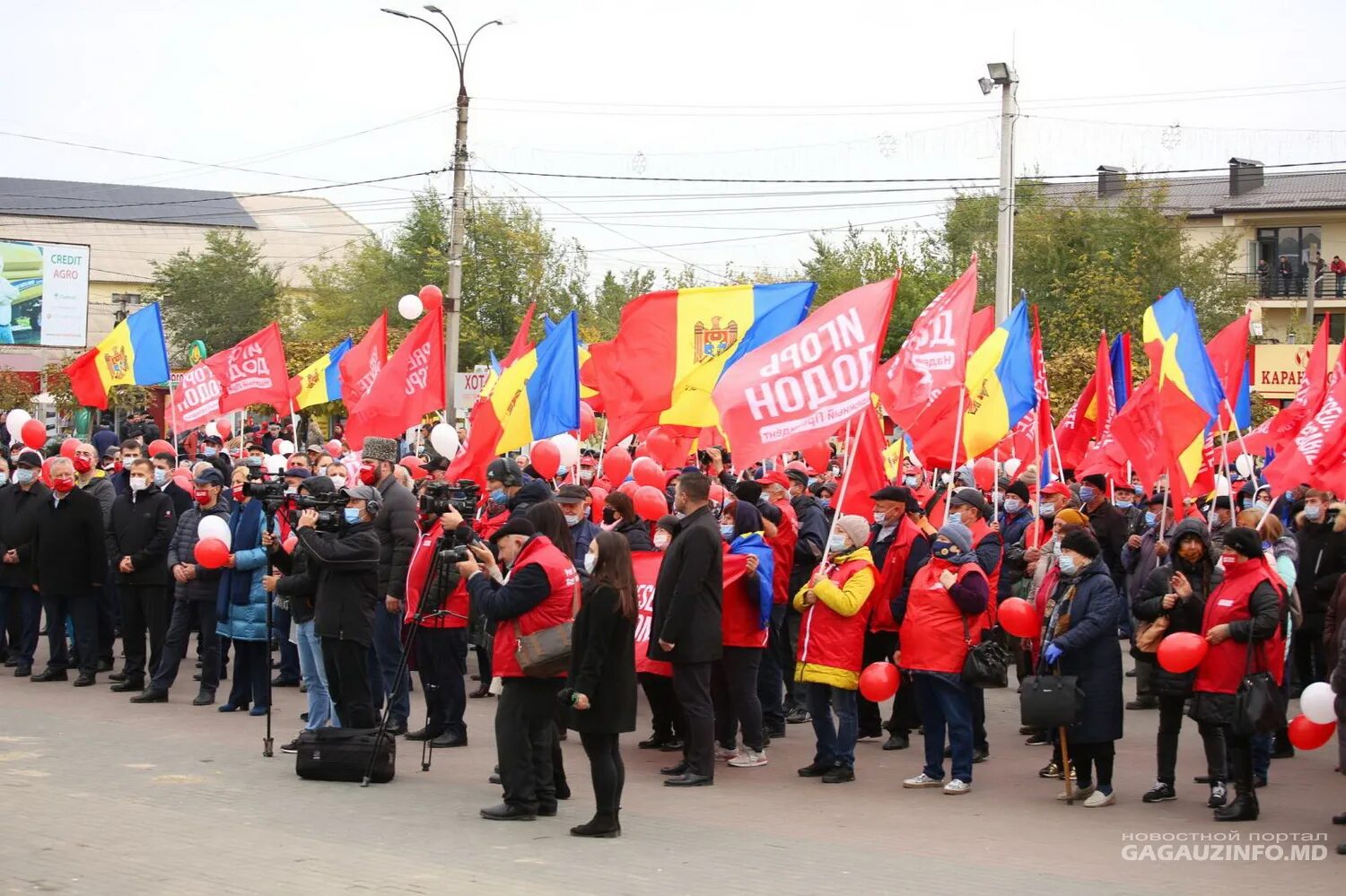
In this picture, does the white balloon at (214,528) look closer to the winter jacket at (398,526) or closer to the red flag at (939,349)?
the winter jacket at (398,526)

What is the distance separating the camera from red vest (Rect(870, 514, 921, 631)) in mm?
11188

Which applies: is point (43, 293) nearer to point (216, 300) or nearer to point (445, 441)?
point (216, 300)

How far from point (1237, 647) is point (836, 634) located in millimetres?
2548

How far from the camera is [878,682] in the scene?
10500 millimetres

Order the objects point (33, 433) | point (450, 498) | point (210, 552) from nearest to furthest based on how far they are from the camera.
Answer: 1. point (450, 498)
2. point (210, 552)
3. point (33, 433)

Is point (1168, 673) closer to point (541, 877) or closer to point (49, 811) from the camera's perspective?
point (541, 877)

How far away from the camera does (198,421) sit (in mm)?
20281

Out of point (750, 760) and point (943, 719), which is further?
point (750, 760)

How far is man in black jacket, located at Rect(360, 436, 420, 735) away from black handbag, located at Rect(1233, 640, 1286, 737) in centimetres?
594

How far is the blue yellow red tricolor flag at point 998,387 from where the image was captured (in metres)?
16.2

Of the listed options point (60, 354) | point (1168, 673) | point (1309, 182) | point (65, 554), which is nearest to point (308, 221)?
point (60, 354)

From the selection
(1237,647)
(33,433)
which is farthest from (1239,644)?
(33,433)

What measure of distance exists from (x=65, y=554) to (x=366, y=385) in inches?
229

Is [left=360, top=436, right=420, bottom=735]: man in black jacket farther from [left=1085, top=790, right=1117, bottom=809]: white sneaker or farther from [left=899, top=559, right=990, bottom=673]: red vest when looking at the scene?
[left=1085, top=790, right=1117, bottom=809]: white sneaker
